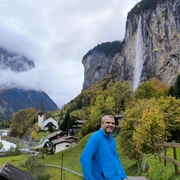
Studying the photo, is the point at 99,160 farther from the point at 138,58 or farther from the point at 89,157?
the point at 138,58

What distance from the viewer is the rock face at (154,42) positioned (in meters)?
87.3

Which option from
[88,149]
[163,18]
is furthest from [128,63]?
[88,149]

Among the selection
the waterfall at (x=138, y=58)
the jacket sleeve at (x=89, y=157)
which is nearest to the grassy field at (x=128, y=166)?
the jacket sleeve at (x=89, y=157)

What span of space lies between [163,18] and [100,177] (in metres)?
95.5

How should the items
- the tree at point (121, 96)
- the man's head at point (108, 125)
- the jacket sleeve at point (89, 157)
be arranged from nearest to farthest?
the jacket sleeve at point (89, 157)
the man's head at point (108, 125)
the tree at point (121, 96)

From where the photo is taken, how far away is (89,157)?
4027mm

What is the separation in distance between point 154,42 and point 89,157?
9525 centimetres

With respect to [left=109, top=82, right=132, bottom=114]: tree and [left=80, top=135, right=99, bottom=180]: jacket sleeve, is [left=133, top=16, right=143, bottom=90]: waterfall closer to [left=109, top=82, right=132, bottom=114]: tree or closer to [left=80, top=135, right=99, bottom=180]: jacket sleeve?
[left=109, top=82, right=132, bottom=114]: tree

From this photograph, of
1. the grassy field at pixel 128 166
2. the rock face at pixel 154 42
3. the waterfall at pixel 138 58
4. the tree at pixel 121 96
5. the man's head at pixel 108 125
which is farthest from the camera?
the waterfall at pixel 138 58

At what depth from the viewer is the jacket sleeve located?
12.9 feet

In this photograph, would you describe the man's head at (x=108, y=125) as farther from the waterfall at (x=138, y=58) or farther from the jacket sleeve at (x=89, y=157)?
the waterfall at (x=138, y=58)

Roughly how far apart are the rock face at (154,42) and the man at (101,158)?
8475cm

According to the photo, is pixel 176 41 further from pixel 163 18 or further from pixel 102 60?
pixel 102 60

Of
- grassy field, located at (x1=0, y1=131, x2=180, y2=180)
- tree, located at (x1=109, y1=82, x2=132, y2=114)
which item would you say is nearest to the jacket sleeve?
grassy field, located at (x1=0, y1=131, x2=180, y2=180)
